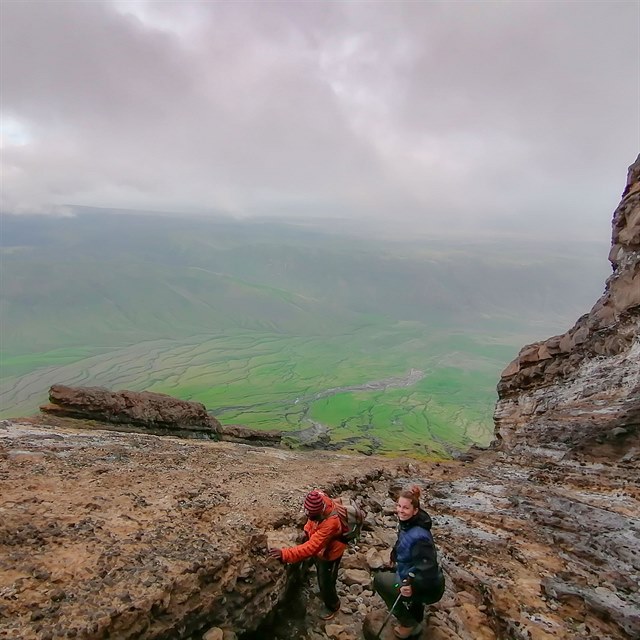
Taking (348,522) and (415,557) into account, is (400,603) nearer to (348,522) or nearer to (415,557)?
(415,557)

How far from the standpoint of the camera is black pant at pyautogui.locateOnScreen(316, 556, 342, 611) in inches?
302

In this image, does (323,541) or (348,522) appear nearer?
(323,541)

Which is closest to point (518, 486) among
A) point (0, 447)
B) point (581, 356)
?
point (581, 356)

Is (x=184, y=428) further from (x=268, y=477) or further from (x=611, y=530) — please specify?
(x=611, y=530)

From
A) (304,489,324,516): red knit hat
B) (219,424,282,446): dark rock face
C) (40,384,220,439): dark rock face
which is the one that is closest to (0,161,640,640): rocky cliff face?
(304,489,324,516): red knit hat

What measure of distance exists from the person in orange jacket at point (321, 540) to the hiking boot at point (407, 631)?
1.31 meters

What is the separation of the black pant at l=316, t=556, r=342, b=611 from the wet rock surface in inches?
9.7

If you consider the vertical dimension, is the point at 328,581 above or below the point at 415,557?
below

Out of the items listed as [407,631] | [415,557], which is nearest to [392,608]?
[407,631]

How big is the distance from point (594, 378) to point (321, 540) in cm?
2417


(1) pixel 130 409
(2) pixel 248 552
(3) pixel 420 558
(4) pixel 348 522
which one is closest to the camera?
(3) pixel 420 558

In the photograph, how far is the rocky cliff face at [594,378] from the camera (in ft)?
73.1

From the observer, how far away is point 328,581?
783cm

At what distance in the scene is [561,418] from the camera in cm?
2581
